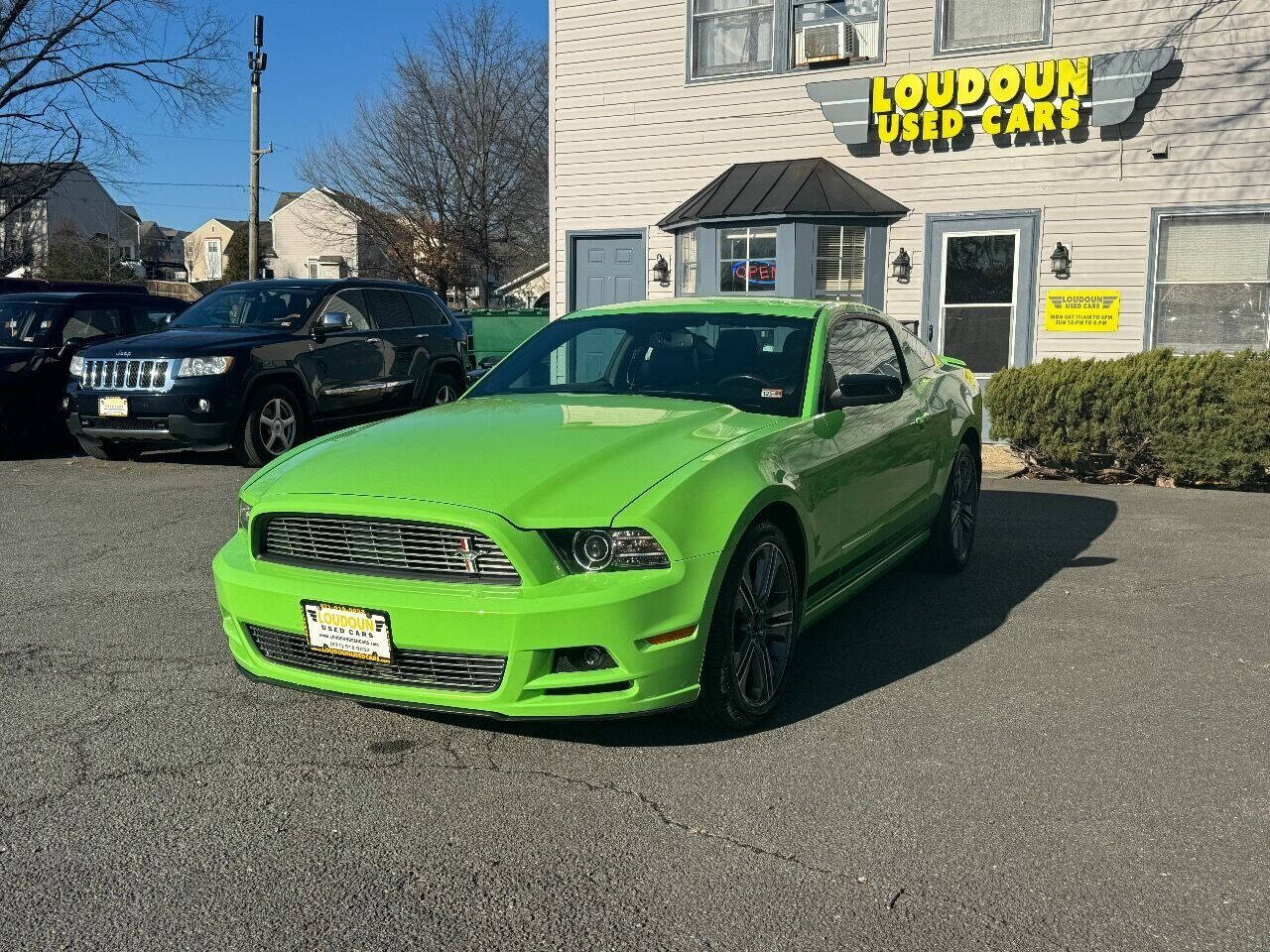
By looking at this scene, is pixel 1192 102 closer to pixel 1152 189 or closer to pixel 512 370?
pixel 1152 189

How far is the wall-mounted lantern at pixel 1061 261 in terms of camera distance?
1238 cm

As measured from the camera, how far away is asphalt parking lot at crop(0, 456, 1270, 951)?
295 cm

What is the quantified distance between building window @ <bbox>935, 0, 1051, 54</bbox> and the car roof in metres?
7.96

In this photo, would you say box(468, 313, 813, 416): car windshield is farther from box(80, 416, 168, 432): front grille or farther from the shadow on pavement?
box(80, 416, 168, 432): front grille

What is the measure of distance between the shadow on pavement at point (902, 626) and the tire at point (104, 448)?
7.99 meters

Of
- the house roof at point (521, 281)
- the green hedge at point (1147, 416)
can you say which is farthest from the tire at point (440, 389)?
the house roof at point (521, 281)

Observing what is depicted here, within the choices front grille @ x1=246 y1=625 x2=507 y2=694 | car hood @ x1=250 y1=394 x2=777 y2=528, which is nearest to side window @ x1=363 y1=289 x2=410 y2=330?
car hood @ x1=250 y1=394 x2=777 y2=528

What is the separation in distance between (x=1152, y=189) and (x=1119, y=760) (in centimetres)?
961

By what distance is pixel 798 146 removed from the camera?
13.6 meters

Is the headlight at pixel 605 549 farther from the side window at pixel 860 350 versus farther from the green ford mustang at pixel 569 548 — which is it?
the side window at pixel 860 350

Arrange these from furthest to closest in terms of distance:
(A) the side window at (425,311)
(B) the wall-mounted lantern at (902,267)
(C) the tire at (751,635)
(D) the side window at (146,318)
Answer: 1. (B) the wall-mounted lantern at (902,267)
2. (A) the side window at (425,311)
3. (D) the side window at (146,318)
4. (C) the tire at (751,635)

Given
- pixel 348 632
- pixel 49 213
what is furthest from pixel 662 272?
pixel 49 213

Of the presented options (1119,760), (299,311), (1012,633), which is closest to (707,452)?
(1119,760)

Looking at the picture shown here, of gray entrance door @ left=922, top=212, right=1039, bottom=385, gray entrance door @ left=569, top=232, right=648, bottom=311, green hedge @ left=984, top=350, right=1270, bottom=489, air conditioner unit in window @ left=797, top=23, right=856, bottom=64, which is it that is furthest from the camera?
gray entrance door @ left=569, top=232, right=648, bottom=311
